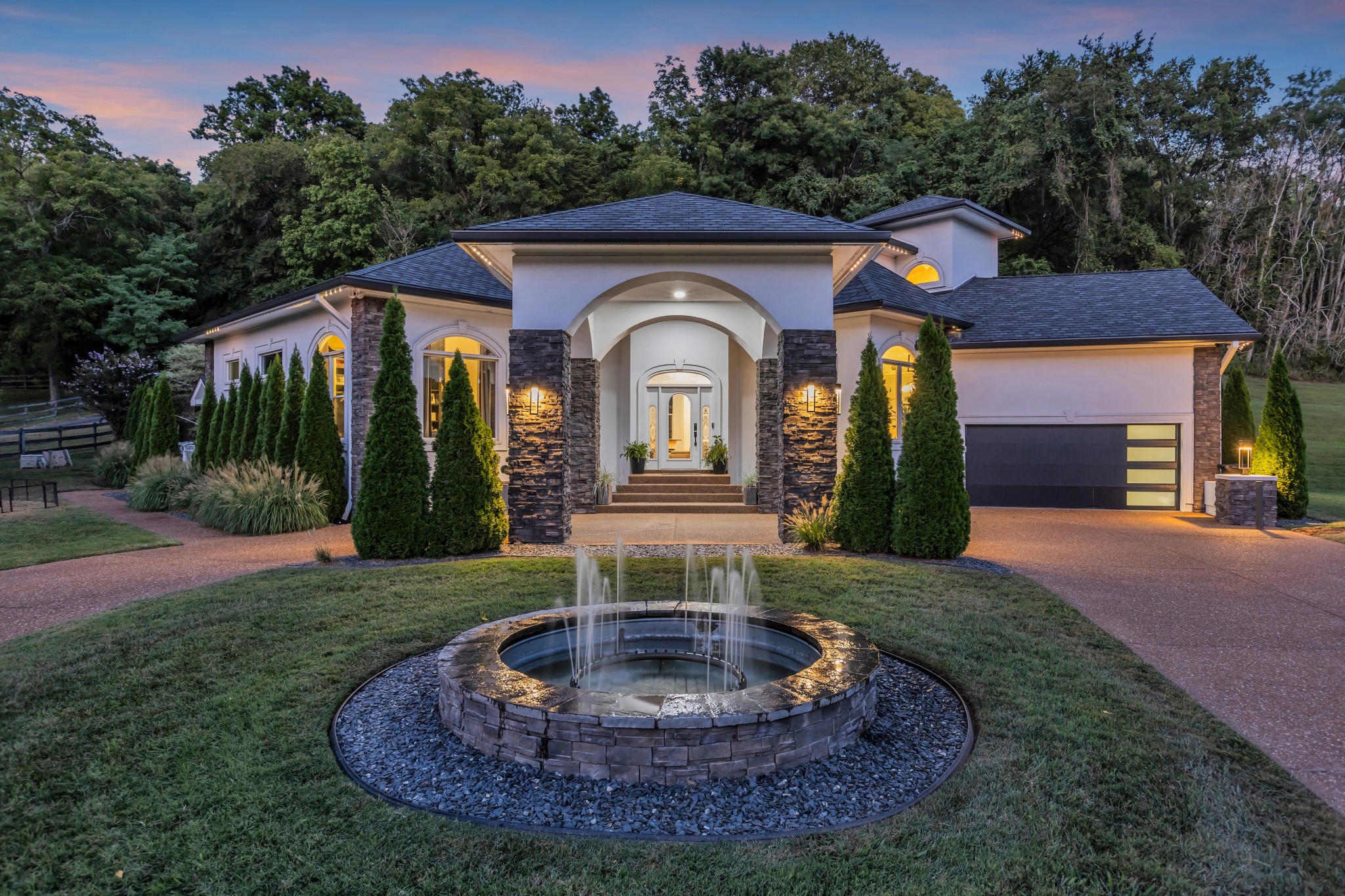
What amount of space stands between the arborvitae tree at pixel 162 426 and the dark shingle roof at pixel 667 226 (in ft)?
42.9

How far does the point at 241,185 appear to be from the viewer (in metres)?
26.0

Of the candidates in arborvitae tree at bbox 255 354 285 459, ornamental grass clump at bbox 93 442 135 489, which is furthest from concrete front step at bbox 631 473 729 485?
ornamental grass clump at bbox 93 442 135 489

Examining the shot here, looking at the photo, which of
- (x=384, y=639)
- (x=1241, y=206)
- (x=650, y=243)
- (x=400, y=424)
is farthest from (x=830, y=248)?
Result: (x=1241, y=206)

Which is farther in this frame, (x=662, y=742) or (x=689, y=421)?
(x=689, y=421)

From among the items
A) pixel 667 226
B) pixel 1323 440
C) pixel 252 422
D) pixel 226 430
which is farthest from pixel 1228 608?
pixel 1323 440

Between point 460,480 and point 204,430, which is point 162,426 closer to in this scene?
point 204,430

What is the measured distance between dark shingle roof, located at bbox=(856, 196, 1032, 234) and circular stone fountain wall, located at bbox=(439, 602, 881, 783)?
50.7ft

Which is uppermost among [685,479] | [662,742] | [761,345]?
[761,345]

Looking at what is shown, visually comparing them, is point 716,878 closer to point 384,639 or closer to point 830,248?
point 384,639

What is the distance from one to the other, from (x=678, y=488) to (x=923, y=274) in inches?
358

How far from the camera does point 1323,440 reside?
21.3 metres

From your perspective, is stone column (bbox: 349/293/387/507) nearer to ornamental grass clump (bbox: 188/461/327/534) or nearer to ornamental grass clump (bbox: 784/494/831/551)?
ornamental grass clump (bbox: 188/461/327/534)

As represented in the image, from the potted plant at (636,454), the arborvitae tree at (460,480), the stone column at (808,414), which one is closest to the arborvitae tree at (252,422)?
the arborvitae tree at (460,480)

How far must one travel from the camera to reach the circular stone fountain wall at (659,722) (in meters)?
3.08
